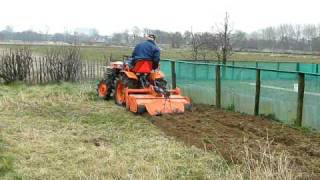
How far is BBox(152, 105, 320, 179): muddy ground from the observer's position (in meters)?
7.29

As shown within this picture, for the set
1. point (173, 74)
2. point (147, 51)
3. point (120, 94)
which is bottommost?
point (120, 94)

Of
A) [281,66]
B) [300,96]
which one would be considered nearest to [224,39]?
[281,66]

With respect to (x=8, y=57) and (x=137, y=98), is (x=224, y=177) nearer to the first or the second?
(x=137, y=98)

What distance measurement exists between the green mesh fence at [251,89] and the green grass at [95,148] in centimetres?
264

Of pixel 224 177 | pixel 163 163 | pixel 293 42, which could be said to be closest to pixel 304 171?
pixel 224 177

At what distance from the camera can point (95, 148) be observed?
8.02 meters

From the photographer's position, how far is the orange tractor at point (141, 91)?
11.7 metres

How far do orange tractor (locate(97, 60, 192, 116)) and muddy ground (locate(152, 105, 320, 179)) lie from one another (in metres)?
0.39

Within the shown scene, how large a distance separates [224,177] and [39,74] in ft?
53.0

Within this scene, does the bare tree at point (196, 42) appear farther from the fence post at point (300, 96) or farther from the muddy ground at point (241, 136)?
the fence post at point (300, 96)

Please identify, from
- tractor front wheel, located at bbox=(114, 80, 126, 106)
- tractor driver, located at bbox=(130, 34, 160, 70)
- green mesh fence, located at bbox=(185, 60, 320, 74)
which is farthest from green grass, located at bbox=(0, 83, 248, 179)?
green mesh fence, located at bbox=(185, 60, 320, 74)

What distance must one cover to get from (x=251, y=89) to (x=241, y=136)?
11.1ft

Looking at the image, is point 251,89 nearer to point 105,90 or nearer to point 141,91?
point 141,91

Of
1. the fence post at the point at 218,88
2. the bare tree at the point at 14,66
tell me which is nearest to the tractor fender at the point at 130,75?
the fence post at the point at 218,88
